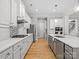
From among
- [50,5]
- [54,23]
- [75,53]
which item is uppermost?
[50,5]

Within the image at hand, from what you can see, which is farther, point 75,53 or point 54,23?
point 54,23

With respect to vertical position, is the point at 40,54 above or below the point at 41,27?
below

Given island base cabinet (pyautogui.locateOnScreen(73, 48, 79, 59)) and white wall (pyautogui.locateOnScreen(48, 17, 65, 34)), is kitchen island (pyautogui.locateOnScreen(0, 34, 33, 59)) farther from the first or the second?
white wall (pyautogui.locateOnScreen(48, 17, 65, 34))

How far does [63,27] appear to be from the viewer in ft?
34.1

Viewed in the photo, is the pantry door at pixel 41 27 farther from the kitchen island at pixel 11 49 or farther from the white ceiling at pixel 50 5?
the kitchen island at pixel 11 49

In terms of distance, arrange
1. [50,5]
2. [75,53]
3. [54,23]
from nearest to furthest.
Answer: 1. [75,53]
2. [50,5]
3. [54,23]

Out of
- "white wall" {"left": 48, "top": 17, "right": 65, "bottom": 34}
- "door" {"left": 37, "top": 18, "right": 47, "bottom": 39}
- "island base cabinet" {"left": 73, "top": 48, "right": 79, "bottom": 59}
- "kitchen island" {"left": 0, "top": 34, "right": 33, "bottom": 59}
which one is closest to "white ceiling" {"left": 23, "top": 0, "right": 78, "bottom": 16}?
"white wall" {"left": 48, "top": 17, "right": 65, "bottom": 34}

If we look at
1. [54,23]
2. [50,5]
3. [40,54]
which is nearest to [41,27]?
[54,23]

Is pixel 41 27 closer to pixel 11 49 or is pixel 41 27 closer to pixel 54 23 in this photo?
pixel 54 23

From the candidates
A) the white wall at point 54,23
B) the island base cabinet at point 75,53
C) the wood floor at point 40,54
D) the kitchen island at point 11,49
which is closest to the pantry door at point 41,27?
the white wall at point 54,23

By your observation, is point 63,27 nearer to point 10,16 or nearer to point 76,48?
point 10,16

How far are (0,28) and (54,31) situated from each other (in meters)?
8.01

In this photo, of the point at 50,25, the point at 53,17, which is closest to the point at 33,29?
the point at 50,25

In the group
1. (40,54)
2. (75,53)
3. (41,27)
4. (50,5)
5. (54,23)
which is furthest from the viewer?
(41,27)
